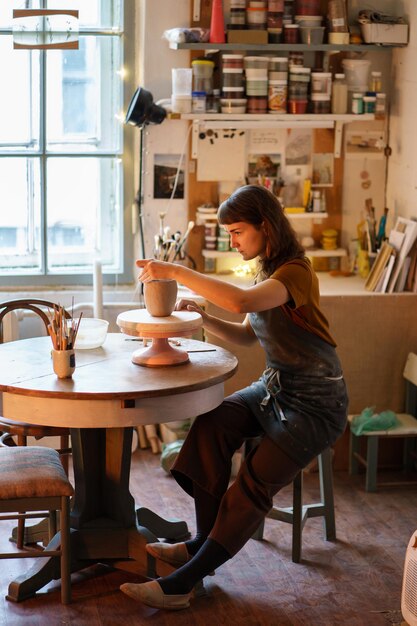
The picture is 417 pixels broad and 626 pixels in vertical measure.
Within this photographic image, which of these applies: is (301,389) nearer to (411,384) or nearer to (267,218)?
(267,218)

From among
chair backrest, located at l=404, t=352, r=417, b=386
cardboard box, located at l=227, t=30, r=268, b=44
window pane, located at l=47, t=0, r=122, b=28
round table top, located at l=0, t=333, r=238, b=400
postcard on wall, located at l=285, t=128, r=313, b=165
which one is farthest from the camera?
postcard on wall, located at l=285, t=128, r=313, b=165

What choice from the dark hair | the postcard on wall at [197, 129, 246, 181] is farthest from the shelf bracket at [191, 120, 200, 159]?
the dark hair

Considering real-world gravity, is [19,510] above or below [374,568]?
above

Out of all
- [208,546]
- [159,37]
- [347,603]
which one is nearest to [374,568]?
[347,603]

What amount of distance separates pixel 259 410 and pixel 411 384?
1.44 metres

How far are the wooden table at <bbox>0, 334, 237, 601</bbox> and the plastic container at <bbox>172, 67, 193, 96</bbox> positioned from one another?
1430mm

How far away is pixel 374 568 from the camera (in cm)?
366

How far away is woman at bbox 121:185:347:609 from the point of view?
3.22 meters

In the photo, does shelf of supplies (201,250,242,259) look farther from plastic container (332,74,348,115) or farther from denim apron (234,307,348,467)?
denim apron (234,307,348,467)

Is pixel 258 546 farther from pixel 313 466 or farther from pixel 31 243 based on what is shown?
pixel 31 243

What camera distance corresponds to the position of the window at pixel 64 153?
4.81 metres

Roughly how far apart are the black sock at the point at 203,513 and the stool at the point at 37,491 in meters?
0.44

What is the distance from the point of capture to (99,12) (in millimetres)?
4809

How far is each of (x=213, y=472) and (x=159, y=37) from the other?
2.31m
